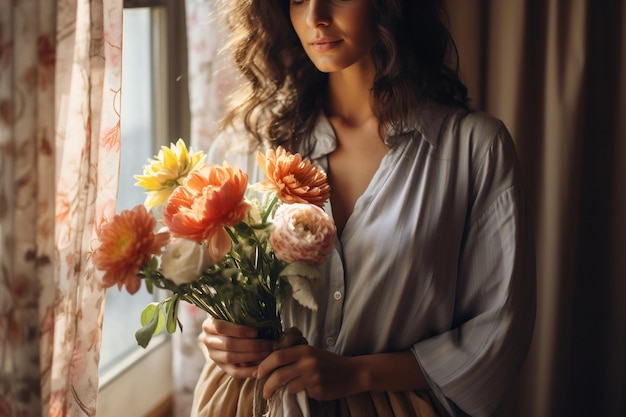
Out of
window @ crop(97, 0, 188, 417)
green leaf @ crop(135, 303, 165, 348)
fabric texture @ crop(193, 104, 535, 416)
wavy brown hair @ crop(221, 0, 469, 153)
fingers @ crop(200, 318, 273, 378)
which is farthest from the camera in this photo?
window @ crop(97, 0, 188, 417)

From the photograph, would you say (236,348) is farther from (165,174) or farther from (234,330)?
(165,174)

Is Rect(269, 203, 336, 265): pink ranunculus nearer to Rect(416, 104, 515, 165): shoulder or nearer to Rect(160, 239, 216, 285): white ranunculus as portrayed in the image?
Rect(160, 239, 216, 285): white ranunculus

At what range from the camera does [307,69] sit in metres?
1.57

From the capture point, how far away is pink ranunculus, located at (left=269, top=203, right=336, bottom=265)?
3.36 ft

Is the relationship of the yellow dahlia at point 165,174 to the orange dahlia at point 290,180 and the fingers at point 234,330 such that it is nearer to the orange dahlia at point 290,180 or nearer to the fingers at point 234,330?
the orange dahlia at point 290,180

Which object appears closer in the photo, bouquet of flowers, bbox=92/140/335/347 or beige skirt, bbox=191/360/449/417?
bouquet of flowers, bbox=92/140/335/347

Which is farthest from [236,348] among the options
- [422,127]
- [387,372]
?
[422,127]

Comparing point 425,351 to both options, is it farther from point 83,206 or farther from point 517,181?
point 83,206

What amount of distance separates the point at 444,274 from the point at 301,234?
15.2 inches

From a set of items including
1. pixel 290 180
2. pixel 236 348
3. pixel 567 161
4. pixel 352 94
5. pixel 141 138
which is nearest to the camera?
pixel 290 180

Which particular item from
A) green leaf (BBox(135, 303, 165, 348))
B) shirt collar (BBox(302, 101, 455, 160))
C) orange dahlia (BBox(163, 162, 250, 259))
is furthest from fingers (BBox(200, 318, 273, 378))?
shirt collar (BBox(302, 101, 455, 160))

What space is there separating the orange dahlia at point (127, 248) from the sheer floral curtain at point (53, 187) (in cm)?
11

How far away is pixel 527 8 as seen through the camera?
6.28ft

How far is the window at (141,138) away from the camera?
202 centimetres
